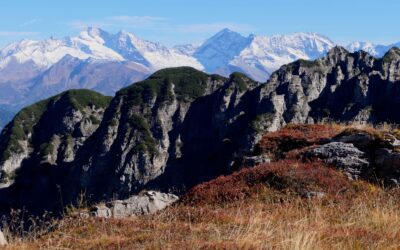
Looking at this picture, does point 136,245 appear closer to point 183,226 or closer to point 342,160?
point 183,226

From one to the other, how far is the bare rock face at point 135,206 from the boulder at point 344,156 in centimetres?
632

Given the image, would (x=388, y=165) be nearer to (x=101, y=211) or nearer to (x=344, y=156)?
(x=344, y=156)

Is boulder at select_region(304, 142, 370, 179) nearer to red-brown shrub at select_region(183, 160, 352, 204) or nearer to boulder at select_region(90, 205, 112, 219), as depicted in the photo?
red-brown shrub at select_region(183, 160, 352, 204)

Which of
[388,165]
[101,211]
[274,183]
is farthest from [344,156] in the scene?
[101,211]

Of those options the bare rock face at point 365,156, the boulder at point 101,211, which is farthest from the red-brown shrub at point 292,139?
the boulder at point 101,211

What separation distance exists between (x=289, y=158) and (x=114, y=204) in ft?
25.0

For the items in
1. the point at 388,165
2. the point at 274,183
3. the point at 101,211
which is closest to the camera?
the point at 101,211

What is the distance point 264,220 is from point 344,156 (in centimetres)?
974

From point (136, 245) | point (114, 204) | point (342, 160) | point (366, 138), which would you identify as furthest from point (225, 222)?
point (366, 138)

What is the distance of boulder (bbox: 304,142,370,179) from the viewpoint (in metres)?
19.5

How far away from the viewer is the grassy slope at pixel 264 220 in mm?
9062

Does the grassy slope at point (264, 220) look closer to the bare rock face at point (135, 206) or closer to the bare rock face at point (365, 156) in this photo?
the bare rock face at point (365, 156)

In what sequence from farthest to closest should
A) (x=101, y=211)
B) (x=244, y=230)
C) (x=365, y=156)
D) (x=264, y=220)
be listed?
(x=365, y=156) → (x=101, y=211) → (x=264, y=220) → (x=244, y=230)

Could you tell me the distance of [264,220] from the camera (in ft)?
38.0
